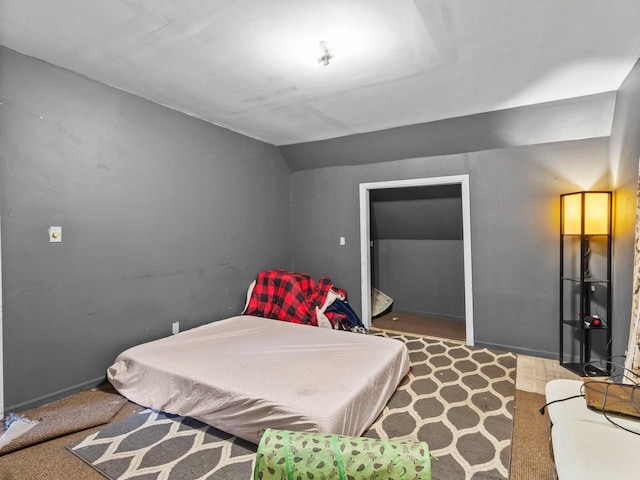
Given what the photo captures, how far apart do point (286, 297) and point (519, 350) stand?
2.53 m

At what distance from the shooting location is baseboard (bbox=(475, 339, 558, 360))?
3246 mm

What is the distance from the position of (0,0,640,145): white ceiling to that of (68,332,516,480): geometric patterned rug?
7.93 feet

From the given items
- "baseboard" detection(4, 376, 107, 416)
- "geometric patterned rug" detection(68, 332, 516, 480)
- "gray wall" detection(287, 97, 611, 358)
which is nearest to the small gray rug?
"geometric patterned rug" detection(68, 332, 516, 480)

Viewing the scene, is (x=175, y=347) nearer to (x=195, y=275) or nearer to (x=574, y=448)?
(x=195, y=275)

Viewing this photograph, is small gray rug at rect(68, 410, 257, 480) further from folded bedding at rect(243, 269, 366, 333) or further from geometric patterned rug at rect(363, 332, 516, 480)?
folded bedding at rect(243, 269, 366, 333)

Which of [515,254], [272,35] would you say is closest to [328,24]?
[272,35]

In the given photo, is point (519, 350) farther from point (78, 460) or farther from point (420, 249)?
point (78, 460)

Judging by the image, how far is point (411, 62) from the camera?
2268 mm

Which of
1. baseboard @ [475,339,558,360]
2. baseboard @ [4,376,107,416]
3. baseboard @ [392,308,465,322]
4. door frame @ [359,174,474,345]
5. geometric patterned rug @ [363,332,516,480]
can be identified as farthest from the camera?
baseboard @ [392,308,465,322]

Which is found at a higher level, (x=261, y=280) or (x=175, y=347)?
(x=261, y=280)

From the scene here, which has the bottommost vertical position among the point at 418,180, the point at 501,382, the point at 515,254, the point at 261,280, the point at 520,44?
the point at 501,382

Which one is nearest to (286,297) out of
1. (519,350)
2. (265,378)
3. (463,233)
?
(265,378)

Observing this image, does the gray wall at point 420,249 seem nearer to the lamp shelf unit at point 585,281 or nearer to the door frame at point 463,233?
the door frame at point 463,233

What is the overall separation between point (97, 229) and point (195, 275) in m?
1.02
